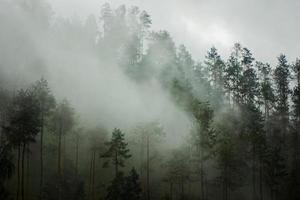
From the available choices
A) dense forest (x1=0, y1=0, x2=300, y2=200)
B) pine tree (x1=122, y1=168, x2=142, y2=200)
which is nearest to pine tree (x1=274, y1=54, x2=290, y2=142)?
dense forest (x1=0, y1=0, x2=300, y2=200)

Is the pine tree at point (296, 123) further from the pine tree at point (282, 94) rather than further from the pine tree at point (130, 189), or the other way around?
the pine tree at point (130, 189)

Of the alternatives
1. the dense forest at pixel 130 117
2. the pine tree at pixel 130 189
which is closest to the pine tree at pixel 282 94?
the dense forest at pixel 130 117

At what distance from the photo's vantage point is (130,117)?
255 ft

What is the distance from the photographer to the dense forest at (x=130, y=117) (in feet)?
180

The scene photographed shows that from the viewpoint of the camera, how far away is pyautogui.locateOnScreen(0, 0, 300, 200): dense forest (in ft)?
180

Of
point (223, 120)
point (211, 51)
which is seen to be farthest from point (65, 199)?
point (211, 51)

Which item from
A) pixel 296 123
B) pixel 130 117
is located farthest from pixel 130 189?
pixel 296 123

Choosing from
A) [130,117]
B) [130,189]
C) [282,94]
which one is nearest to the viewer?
[130,189]

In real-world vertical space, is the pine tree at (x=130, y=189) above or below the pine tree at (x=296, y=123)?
→ below

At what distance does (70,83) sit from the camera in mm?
89062

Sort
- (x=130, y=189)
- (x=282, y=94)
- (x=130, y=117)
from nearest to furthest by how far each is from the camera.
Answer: (x=130, y=189) → (x=130, y=117) → (x=282, y=94)

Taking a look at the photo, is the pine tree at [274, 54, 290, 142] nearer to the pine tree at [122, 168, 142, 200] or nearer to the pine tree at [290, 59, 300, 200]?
the pine tree at [290, 59, 300, 200]

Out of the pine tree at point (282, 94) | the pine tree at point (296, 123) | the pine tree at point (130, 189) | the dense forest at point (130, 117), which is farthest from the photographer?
the pine tree at point (282, 94)

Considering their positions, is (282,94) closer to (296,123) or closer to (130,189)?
(296,123)
